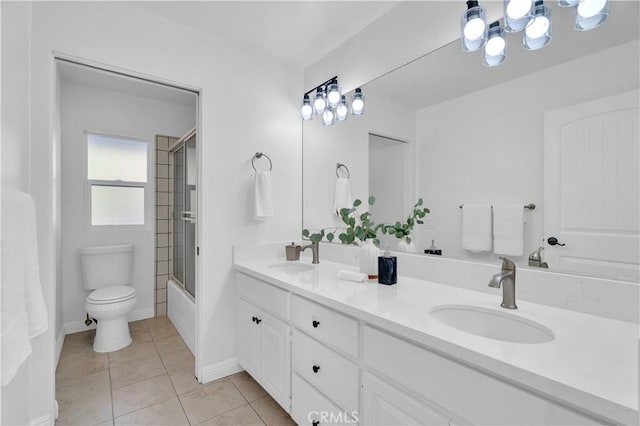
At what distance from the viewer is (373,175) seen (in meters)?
1.95

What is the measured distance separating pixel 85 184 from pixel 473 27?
3443 mm

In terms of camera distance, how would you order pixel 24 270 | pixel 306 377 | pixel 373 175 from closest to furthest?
pixel 24 270
pixel 306 377
pixel 373 175

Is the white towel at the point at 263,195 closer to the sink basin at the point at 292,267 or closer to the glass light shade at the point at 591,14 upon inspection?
the sink basin at the point at 292,267

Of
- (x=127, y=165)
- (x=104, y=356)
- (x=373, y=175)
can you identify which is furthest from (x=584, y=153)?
(x=127, y=165)

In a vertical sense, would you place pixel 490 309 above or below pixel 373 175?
below

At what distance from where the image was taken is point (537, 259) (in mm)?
1240

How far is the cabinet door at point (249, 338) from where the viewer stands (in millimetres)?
1870

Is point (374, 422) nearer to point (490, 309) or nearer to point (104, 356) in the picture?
point (490, 309)

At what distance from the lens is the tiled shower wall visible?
3287 mm

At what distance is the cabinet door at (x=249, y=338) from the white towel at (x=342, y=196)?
3.01ft

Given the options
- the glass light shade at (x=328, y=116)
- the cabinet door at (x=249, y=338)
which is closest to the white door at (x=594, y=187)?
the glass light shade at (x=328, y=116)

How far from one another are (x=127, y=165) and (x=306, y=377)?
2.98 metres

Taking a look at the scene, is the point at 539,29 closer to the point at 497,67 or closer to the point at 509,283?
the point at 497,67

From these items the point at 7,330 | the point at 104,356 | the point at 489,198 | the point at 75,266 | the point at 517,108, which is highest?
the point at 517,108
